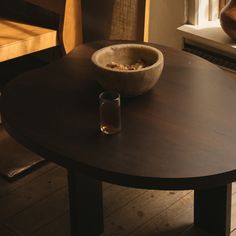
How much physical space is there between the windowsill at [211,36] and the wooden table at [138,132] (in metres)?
0.59

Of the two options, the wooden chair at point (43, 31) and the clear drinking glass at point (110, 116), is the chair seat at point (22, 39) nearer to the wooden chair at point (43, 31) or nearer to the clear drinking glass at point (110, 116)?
the wooden chair at point (43, 31)

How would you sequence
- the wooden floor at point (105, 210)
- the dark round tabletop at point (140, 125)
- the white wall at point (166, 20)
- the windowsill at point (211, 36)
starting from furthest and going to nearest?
1. the white wall at point (166, 20)
2. the windowsill at point (211, 36)
3. the wooden floor at point (105, 210)
4. the dark round tabletop at point (140, 125)

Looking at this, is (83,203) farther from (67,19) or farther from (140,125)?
(67,19)

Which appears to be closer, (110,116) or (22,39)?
(110,116)

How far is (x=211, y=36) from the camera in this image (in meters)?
2.52

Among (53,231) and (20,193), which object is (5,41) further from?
(53,231)

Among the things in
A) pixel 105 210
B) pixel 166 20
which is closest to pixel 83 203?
pixel 105 210

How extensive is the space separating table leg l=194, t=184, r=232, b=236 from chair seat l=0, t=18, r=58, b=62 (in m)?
0.95

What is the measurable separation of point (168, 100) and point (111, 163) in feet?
1.23

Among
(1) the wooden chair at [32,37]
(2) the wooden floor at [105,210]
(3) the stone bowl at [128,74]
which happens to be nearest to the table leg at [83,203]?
(2) the wooden floor at [105,210]

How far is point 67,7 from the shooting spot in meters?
2.33

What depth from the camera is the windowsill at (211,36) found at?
246 centimetres

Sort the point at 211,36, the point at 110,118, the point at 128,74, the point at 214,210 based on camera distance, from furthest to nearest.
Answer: the point at 211,36, the point at 214,210, the point at 128,74, the point at 110,118

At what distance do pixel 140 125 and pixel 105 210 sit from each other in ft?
2.18
